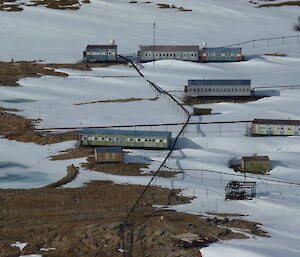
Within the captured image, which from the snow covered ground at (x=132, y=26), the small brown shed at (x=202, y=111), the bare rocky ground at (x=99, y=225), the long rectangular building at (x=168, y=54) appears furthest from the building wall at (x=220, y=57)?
the bare rocky ground at (x=99, y=225)

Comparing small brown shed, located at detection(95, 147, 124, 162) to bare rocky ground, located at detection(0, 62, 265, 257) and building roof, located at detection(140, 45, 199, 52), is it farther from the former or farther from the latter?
building roof, located at detection(140, 45, 199, 52)

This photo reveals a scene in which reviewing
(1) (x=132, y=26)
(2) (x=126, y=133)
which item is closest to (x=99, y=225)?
(2) (x=126, y=133)

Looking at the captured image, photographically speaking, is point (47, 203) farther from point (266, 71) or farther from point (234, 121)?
point (266, 71)

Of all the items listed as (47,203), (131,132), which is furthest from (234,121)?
(47,203)

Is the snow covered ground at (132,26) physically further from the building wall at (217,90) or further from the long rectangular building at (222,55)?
the building wall at (217,90)

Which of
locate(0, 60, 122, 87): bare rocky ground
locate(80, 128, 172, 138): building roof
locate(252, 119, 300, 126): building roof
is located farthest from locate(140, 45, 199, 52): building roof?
locate(80, 128, 172, 138): building roof

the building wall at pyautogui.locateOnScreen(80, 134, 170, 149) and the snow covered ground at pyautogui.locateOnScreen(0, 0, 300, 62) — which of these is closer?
the building wall at pyautogui.locateOnScreen(80, 134, 170, 149)
